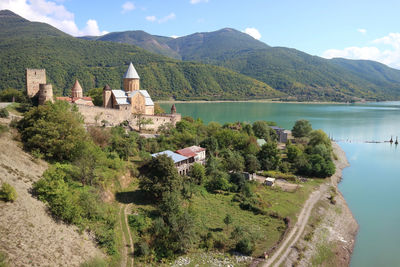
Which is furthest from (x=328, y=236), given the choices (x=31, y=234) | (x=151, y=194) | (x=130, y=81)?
(x=130, y=81)

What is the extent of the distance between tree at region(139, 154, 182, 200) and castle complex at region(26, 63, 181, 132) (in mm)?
9169

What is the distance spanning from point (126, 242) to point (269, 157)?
15145 millimetres

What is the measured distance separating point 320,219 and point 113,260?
11.3 metres

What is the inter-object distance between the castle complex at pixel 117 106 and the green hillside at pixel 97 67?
35.8 metres

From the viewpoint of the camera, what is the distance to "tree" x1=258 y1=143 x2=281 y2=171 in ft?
75.3

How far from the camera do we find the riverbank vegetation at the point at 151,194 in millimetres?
10945

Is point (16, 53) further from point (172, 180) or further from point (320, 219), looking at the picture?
point (320, 219)

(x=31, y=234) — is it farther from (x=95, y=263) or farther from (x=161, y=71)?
(x=161, y=71)

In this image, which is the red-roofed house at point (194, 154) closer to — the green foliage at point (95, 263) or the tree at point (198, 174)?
the tree at point (198, 174)

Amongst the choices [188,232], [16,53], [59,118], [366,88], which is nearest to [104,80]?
[16,53]

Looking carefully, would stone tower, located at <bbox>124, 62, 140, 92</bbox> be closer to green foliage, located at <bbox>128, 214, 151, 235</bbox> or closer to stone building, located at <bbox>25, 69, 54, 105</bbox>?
stone building, located at <bbox>25, 69, 54, 105</bbox>

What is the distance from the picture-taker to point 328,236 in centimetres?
1462

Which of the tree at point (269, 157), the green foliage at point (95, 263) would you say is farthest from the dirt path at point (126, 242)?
the tree at point (269, 157)

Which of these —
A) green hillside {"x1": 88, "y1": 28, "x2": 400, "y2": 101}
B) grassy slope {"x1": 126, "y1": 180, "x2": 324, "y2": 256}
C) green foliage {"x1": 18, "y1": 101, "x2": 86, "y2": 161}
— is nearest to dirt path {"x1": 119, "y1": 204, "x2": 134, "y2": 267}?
grassy slope {"x1": 126, "y1": 180, "x2": 324, "y2": 256}
